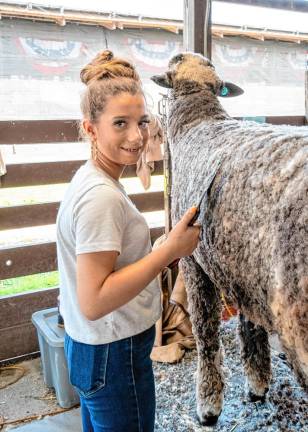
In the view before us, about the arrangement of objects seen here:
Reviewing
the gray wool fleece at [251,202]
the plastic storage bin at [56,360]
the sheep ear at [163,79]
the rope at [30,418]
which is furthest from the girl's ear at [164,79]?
the rope at [30,418]

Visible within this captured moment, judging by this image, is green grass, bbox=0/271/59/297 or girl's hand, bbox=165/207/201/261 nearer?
girl's hand, bbox=165/207/201/261

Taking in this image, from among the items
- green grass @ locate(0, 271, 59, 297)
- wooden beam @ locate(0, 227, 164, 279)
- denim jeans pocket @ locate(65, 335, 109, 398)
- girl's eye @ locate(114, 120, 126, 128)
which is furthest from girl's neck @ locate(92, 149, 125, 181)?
green grass @ locate(0, 271, 59, 297)

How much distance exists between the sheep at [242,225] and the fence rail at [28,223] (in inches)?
45.7

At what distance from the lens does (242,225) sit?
1.47 meters

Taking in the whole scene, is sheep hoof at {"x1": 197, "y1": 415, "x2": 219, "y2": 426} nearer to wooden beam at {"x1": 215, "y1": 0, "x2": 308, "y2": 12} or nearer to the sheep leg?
the sheep leg

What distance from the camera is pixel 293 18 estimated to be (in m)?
4.18

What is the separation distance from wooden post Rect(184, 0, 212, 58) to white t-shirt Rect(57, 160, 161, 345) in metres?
2.28

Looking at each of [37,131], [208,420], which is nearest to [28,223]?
[37,131]

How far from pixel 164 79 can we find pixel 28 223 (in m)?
1.60

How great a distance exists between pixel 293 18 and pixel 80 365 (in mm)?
4115

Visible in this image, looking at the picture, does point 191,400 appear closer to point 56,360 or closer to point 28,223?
point 56,360

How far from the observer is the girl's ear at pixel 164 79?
106 inches

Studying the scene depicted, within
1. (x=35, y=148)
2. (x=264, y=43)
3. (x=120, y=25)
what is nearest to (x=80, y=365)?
(x=120, y=25)

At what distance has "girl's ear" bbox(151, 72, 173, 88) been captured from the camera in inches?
106
